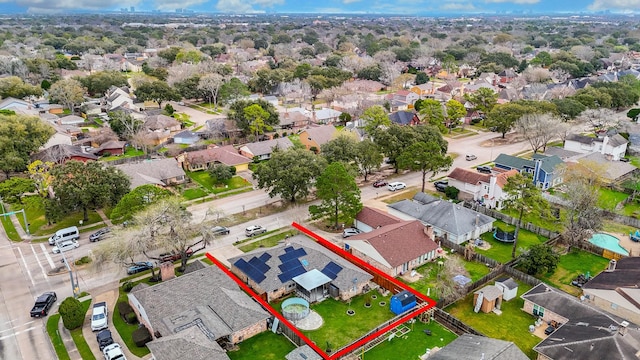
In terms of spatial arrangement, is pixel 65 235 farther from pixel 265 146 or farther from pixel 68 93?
pixel 68 93

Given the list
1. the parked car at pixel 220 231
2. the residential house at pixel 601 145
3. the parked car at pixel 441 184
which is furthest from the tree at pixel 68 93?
the residential house at pixel 601 145

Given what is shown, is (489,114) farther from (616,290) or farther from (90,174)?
(90,174)

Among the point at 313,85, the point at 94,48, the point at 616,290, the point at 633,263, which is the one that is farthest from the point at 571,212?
the point at 94,48

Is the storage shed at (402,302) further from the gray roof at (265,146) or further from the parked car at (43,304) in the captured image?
the gray roof at (265,146)

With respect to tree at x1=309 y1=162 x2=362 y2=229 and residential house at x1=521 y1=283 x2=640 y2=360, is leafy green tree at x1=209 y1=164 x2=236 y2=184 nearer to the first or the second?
tree at x1=309 y1=162 x2=362 y2=229

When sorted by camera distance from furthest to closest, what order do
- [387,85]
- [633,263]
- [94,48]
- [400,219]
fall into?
[94,48], [387,85], [400,219], [633,263]

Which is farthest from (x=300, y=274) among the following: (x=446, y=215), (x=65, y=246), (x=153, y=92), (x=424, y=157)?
(x=153, y=92)
